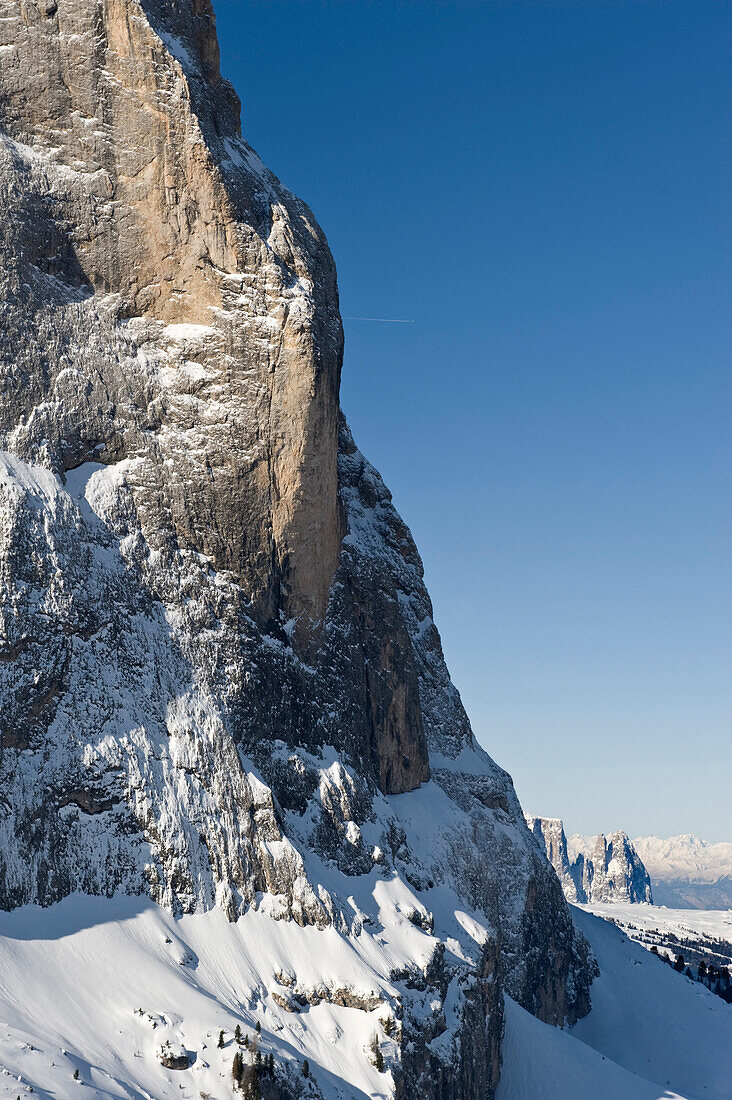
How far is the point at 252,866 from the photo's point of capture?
2672 inches

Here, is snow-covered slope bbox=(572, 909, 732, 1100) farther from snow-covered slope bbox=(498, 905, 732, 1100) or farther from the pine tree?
the pine tree

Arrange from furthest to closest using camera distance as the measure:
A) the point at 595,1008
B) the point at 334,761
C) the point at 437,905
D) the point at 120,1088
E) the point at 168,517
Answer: the point at 595,1008 < the point at 437,905 < the point at 334,761 < the point at 168,517 < the point at 120,1088

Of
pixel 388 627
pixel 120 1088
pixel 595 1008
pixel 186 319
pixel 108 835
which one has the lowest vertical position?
pixel 595 1008

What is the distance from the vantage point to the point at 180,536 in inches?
2938

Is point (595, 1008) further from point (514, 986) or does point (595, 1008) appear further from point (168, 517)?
point (168, 517)

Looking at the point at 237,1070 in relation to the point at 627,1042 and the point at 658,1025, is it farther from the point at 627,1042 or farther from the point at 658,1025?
the point at 658,1025

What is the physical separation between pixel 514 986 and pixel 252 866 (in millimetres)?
48540

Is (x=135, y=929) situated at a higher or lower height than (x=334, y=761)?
lower

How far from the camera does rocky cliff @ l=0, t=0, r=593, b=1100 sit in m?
64.8

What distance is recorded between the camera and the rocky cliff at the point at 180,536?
64.8 m

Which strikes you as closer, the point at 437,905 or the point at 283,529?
the point at 283,529

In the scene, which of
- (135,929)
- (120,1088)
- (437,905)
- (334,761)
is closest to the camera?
(120,1088)

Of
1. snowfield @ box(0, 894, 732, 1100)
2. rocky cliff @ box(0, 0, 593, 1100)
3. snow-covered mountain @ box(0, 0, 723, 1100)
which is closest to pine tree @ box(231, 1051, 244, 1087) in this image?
snow-covered mountain @ box(0, 0, 723, 1100)

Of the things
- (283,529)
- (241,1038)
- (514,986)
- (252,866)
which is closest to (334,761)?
(252,866)
